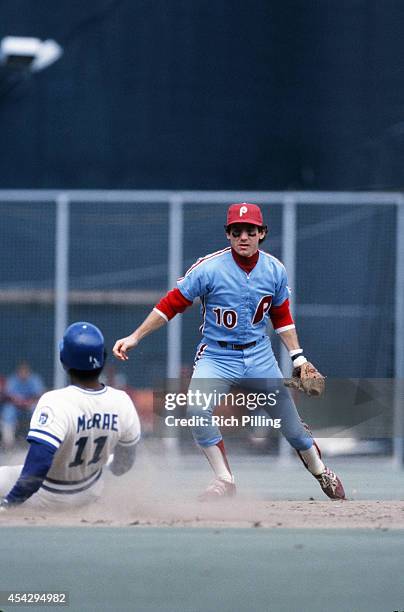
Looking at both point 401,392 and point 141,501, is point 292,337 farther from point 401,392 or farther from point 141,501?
point 401,392

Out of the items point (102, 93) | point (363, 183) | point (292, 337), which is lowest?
point (292, 337)

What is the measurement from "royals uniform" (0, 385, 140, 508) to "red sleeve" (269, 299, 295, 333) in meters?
1.76

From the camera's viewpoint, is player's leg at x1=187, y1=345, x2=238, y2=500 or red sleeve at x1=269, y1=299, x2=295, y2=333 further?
red sleeve at x1=269, y1=299, x2=295, y2=333

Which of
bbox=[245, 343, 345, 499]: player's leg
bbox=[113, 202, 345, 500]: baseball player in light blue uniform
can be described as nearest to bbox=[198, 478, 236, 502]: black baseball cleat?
bbox=[113, 202, 345, 500]: baseball player in light blue uniform

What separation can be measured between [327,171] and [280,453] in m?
4.24

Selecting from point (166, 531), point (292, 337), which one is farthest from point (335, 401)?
point (166, 531)

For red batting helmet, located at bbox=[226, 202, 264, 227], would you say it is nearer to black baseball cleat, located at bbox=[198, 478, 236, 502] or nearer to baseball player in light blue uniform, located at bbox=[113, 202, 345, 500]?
baseball player in light blue uniform, located at bbox=[113, 202, 345, 500]

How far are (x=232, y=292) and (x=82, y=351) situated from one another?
5.58 ft

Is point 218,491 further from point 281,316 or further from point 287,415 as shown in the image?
point 281,316

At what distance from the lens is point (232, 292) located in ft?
25.2

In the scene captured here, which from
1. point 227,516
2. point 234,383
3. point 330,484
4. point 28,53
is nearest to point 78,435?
point 227,516

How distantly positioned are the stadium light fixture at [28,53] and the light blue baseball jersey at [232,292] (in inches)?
360

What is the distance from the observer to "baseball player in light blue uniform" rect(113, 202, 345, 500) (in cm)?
769

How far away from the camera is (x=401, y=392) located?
46.3 ft
